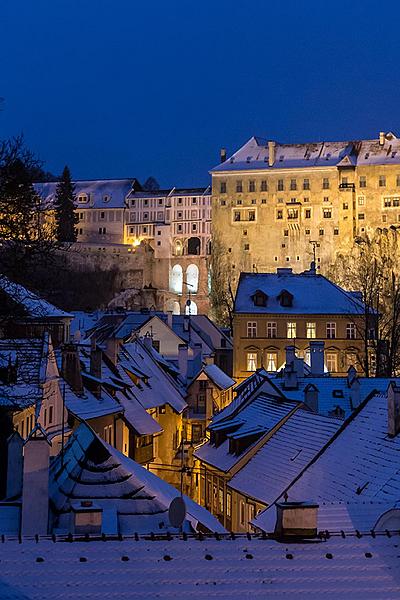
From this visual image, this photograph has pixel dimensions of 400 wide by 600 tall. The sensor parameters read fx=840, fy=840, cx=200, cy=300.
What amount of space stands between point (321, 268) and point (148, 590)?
3693 inches

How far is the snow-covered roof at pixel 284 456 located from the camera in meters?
18.9

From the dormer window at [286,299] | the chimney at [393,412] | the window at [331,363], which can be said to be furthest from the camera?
the dormer window at [286,299]

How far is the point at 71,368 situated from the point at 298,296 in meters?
29.0

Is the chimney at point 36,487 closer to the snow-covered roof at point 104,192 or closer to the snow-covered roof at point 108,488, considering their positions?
the snow-covered roof at point 108,488

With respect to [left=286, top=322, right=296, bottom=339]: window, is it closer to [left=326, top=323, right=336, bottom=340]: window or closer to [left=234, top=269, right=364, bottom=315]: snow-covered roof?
[left=234, top=269, right=364, bottom=315]: snow-covered roof

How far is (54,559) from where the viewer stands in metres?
8.47

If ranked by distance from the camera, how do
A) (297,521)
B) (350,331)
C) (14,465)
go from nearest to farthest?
1. (297,521)
2. (14,465)
3. (350,331)

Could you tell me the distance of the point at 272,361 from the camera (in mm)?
49094

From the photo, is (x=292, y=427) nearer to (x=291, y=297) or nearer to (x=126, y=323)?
(x=291, y=297)

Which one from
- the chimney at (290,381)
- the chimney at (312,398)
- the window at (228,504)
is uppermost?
the chimney at (290,381)

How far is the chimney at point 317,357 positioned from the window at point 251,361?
13.9 meters

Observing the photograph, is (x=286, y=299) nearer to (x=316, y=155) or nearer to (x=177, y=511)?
(x=177, y=511)

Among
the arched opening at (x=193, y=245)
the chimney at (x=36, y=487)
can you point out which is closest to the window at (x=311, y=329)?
the chimney at (x=36, y=487)

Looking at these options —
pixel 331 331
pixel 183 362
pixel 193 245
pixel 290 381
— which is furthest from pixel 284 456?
pixel 193 245
